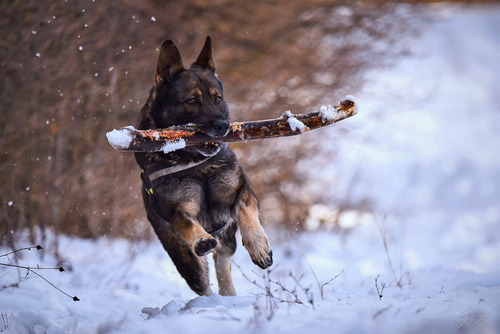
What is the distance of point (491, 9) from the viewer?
32.6ft

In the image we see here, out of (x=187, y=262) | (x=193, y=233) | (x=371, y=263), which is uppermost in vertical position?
(x=193, y=233)

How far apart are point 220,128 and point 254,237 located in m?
0.89

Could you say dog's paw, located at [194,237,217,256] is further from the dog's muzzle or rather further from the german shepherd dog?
the dog's muzzle

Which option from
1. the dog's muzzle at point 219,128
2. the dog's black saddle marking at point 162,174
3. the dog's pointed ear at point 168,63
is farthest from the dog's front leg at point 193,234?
the dog's pointed ear at point 168,63

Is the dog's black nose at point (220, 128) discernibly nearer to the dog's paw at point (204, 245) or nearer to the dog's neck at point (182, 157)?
the dog's neck at point (182, 157)

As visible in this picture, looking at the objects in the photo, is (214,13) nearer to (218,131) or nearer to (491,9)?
(218,131)

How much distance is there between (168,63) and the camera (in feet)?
10.9

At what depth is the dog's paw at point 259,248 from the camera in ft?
9.50

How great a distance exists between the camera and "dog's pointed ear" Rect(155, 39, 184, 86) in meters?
3.28

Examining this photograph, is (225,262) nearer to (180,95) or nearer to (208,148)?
(208,148)

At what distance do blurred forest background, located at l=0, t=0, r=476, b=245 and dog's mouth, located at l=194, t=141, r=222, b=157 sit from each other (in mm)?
3125

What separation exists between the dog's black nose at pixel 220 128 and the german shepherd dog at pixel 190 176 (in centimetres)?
7

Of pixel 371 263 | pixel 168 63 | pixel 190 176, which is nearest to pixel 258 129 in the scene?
pixel 190 176

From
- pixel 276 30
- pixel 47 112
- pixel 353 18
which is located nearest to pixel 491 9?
pixel 353 18
